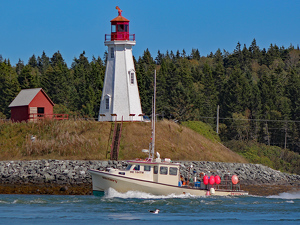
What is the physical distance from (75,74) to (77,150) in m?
63.0

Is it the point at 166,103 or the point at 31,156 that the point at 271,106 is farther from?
the point at 31,156

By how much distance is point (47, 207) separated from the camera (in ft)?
107

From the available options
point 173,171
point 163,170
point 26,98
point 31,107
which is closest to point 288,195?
point 173,171

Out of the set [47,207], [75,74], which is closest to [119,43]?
[47,207]

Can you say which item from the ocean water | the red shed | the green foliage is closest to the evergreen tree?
the red shed

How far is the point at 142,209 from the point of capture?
3231cm

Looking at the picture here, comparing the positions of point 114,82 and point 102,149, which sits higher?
point 114,82

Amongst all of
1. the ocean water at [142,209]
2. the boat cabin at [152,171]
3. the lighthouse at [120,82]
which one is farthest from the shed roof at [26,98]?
the boat cabin at [152,171]

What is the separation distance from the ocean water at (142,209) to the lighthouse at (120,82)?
19456 mm

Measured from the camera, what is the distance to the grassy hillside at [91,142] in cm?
5175

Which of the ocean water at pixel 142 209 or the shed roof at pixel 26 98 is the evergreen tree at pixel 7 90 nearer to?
the shed roof at pixel 26 98

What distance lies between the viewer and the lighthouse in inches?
2216

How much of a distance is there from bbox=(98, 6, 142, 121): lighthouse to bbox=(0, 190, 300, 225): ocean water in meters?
19.5

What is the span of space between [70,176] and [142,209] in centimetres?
1475
